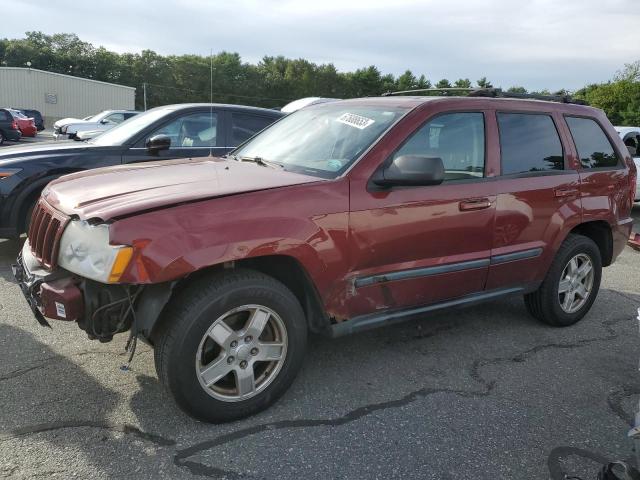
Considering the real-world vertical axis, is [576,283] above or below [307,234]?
below

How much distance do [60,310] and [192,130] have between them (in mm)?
4116

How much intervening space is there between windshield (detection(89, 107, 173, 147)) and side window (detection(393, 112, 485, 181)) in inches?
151

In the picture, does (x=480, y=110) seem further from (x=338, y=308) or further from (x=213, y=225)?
(x=213, y=225)

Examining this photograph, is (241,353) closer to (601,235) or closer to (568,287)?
(568,287)

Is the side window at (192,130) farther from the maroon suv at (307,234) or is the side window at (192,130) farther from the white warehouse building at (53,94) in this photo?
the white warehouse building at (53,94)

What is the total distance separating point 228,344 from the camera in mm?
2816

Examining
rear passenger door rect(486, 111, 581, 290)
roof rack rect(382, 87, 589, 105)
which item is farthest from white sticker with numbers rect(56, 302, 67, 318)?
roof rack rect(382, 87, 589, 105)

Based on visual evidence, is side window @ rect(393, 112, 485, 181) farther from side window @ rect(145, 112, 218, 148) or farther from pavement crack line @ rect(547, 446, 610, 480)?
side window @ rect(145, 112, 218, 148)

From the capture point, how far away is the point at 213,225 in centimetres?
265

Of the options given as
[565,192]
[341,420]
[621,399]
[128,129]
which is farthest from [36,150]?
[621,399]

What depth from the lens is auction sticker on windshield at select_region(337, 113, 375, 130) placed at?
139 inches

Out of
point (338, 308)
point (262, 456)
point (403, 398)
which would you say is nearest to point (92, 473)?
point (262, 456)

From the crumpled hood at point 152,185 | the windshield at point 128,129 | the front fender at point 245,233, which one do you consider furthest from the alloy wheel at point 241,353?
the windshield at point 128,129

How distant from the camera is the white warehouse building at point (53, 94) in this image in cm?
4381
